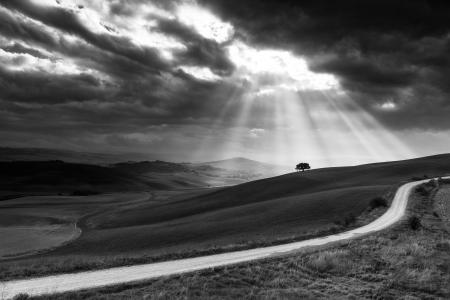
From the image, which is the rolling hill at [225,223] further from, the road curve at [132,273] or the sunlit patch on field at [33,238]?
the road curve at [132,273]

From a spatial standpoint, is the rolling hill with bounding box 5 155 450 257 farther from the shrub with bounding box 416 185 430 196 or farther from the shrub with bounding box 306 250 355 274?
the shrub with bounding box 306 250 355 274

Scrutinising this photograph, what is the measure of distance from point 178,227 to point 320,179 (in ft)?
187

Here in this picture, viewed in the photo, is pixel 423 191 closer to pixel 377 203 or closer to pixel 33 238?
pixel 377 203

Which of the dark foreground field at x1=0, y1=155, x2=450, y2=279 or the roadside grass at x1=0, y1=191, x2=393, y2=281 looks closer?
the roadside grass at x1=0, y1=191, x2=393, y2=281

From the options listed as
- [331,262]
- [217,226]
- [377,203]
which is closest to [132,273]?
[331,262]

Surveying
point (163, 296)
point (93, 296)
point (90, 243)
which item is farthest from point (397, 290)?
point (90, 243)

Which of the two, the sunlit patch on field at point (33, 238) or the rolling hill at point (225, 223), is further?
the sunlit patch on field at point (33, 238)

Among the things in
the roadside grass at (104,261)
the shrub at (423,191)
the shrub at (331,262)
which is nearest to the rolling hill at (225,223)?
the roadside grass at (104,261)

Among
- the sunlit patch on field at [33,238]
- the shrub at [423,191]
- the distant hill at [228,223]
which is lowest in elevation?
the sunlit patch on field at [33,238]

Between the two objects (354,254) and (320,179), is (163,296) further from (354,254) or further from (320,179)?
(320,179)

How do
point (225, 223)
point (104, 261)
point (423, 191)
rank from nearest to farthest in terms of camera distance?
point (104, 261)
point (225, 223)
point (423, 191)

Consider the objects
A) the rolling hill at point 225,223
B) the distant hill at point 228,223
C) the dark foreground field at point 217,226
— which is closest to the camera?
the dark foreground field at point 217,226

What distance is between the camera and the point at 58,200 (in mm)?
137000

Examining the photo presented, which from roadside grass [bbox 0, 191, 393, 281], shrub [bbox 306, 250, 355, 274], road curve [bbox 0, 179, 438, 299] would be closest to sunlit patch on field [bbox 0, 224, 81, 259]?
roadside grass [bbox 0, 191, 393, 281]
